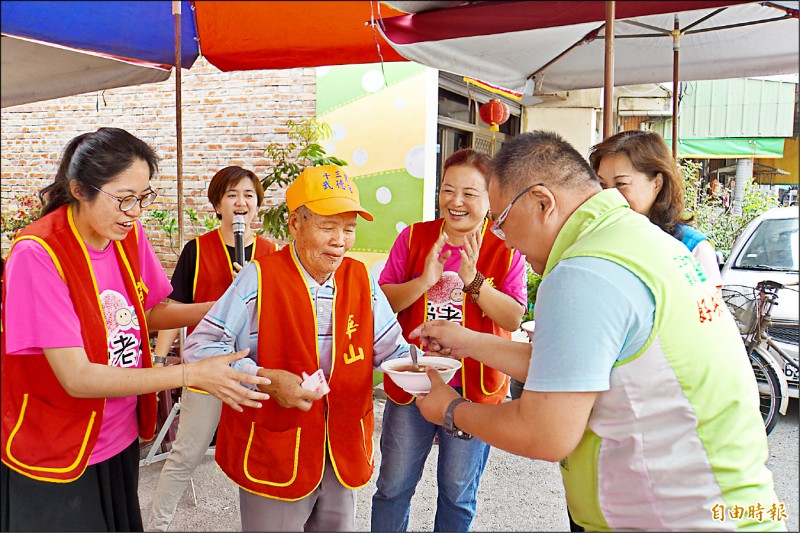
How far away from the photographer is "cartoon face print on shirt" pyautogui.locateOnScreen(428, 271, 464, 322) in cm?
269

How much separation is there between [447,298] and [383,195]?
3.02 metres

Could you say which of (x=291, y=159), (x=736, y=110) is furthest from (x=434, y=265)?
(x=736, y=110)

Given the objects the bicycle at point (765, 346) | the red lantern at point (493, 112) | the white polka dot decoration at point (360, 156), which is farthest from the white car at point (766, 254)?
the white polka dot decoration at point (360, 156)

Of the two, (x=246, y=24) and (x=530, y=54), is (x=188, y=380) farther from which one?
(x=530, y=54)

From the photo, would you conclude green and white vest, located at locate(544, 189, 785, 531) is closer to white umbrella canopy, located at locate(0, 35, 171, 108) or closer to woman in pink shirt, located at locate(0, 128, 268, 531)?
woman in pink shirt, located at locate(0, 128, 268, 531)

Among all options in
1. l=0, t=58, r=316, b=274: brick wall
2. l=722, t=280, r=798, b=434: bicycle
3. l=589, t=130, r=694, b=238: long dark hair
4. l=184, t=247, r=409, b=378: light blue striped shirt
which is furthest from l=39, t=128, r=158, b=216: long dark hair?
l=722, t=280, r=798, b=434: bicycle

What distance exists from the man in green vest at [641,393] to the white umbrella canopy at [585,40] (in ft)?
3.38

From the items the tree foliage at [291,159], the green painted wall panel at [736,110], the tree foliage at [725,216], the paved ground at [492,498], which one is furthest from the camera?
the green painted wall panel at [736,110]

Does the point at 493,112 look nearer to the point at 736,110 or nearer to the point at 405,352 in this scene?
the point at 405,352

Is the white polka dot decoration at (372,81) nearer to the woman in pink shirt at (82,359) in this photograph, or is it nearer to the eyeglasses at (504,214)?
the woman in pink shirt at (82,359)

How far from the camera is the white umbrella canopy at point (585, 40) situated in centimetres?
217

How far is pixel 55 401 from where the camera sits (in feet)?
6.16

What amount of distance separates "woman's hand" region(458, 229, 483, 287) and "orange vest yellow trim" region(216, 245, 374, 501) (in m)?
0.50

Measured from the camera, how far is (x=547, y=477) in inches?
166
